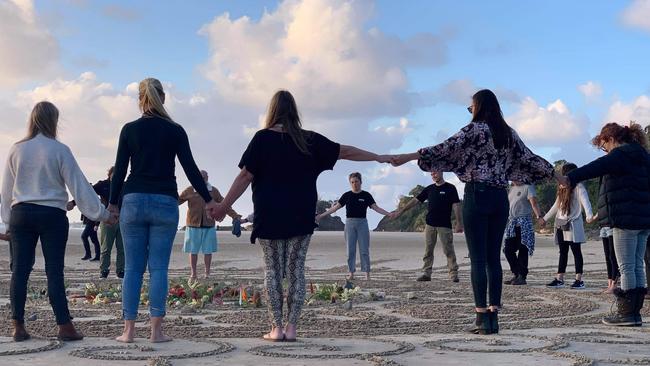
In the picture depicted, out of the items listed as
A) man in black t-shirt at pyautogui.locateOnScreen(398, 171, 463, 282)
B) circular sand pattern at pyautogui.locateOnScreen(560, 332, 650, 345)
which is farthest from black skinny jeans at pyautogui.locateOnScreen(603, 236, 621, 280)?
circular sand pattern at pyautogui.locateOnScreen(560, 332, 650, 345)

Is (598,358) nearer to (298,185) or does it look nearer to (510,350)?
(510,350)

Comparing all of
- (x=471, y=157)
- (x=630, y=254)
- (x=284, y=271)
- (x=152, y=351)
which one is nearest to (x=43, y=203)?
(x=152, y=351)

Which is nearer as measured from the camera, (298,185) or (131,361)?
(131,361)

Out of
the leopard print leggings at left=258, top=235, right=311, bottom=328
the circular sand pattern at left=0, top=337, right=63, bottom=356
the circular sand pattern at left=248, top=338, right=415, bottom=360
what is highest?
the leopard print leggings at left=258, top=235, right=311, bottom=328

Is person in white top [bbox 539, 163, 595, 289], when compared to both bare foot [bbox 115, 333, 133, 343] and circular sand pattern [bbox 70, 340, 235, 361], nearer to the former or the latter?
circular sand pattern [bbox 70, 340, 235, 361]

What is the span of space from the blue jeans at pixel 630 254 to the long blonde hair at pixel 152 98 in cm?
490

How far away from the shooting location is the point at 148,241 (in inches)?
302

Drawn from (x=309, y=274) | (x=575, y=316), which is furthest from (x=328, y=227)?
(x=575, y=316)

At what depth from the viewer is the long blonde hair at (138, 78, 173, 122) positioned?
764 centimetres

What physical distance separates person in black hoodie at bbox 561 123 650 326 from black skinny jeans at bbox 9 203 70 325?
16.9 feet

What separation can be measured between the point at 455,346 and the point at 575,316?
3.25 m

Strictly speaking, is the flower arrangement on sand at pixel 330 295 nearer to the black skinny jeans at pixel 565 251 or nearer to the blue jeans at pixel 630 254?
the blue jeans at pixel 630 254

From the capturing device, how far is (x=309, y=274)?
18938 millimetres

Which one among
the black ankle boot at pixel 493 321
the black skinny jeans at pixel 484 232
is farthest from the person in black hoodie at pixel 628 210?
the black ankle boot at pixel 493 321
